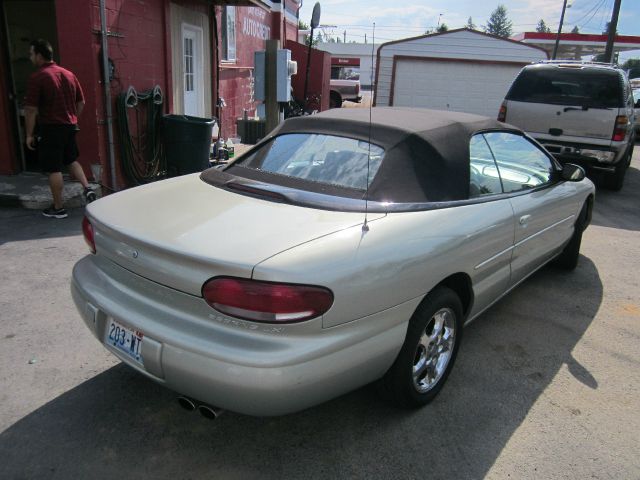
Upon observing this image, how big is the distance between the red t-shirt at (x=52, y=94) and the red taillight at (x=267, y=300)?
14.8ft

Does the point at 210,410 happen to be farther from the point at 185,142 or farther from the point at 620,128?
the point at 620,128

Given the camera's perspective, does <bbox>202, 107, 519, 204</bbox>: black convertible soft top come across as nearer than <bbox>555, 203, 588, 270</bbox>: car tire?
Yes

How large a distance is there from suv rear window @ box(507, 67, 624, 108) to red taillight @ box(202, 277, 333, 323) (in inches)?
306

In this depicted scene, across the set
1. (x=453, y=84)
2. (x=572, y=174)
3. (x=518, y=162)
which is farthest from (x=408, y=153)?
(x=453, y=84)

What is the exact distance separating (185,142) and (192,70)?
2.58 meters

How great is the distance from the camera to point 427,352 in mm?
2906

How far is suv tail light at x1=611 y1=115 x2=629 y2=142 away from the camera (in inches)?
322

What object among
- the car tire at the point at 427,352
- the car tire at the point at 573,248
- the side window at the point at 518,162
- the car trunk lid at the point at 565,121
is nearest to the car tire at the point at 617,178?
the car trunk lid at the point at 565,121

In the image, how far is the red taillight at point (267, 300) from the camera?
2115 millimetres

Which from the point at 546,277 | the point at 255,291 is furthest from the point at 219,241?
the point at 546,277

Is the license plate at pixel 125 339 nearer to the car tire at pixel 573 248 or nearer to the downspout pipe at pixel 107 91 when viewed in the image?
the car tire at pixel 573 248

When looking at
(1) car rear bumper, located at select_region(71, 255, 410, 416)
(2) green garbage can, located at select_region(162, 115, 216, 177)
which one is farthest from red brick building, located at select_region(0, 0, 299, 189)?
(1) car rear bumper, located at select_region(71, 255, 410, 416)

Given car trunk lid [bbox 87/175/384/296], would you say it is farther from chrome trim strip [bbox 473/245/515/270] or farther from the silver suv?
the silver suv

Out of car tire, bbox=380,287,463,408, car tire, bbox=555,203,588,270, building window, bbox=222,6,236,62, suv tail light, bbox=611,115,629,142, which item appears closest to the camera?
car tire, bbox=380,287,463,408
